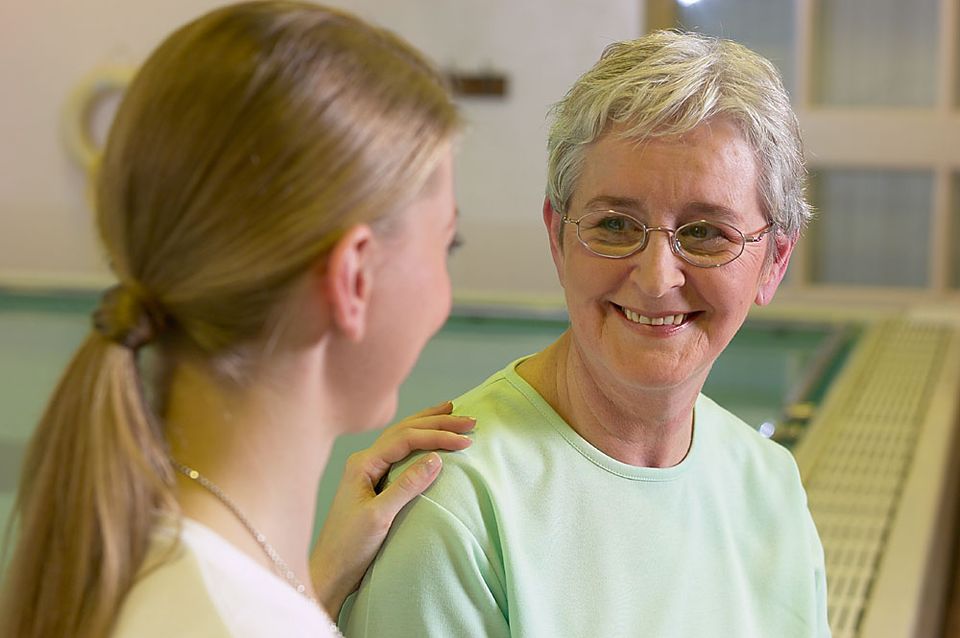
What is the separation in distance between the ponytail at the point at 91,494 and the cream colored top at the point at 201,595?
0.04 ft

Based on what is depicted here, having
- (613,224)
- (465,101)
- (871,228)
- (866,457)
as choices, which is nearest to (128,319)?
(613,224)

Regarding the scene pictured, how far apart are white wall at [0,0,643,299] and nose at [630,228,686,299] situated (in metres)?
3.98

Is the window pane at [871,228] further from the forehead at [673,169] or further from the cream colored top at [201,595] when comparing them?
the cream colored top at [201,595]

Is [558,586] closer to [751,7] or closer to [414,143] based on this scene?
[414,143]

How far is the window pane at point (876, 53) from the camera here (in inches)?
212

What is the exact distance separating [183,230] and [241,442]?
14cm

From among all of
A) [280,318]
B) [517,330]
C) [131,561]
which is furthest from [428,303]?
[517,330]

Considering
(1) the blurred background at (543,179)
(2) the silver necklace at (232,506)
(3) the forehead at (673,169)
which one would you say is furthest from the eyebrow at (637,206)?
(1) the blurred background at (543,179)

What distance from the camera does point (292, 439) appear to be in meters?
0.86

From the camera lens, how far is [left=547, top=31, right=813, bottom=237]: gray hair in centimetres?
124

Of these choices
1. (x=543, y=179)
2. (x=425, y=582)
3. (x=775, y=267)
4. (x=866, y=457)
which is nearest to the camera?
(x=425, y=582)

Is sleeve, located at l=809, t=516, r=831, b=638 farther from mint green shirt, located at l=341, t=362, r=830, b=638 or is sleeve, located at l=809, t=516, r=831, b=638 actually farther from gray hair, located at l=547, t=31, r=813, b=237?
gray hair, located at l=547, t=31, r=813, b=237

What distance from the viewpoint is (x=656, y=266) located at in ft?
4.12

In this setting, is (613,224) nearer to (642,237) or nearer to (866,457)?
(642,237)
